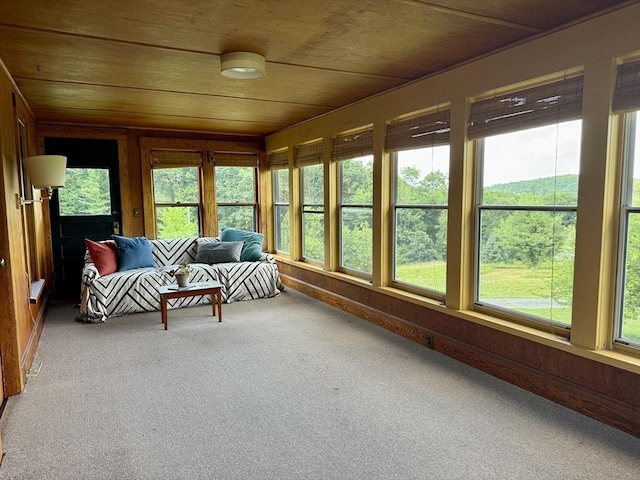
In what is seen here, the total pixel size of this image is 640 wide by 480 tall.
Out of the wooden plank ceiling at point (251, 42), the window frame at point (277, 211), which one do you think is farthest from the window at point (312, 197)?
the wooden plank ceiling at point (251, 42)

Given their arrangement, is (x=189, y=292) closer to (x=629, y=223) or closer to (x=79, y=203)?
(x=79, y=203)

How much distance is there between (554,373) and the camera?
2.73 meters

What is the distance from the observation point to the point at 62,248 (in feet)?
19.2

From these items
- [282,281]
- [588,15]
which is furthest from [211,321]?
[588,15]

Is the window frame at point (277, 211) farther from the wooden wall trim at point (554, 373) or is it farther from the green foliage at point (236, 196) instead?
the wooden wall trim at point (554, 373)

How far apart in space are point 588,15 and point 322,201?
3.54 meters

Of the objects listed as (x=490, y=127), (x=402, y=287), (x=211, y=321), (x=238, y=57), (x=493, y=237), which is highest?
(x=238, y=57)

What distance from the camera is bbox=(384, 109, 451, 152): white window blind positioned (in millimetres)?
3496

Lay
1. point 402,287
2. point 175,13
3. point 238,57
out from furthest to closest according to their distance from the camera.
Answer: point 402,287 → point 238,57 → point 175,13

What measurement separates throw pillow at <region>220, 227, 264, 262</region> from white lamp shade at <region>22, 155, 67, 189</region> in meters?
2.65

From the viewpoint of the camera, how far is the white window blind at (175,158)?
6.31 meters

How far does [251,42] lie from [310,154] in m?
2.76

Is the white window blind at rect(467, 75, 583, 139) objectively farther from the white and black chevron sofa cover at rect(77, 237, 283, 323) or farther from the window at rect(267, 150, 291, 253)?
the window at rect(267, 150, 291, 253)

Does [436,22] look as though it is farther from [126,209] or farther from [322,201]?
[126,209]
